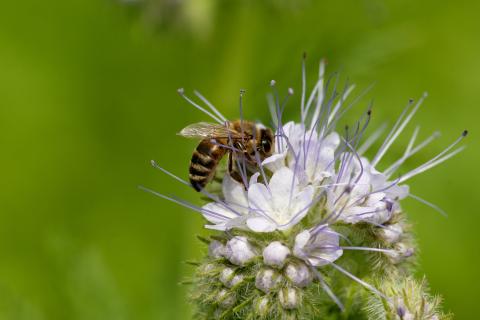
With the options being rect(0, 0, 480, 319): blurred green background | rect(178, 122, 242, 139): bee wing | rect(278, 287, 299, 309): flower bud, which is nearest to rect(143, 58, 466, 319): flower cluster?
rect(278, 287, 299, 309): flower bud

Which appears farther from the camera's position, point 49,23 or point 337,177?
point 49,23

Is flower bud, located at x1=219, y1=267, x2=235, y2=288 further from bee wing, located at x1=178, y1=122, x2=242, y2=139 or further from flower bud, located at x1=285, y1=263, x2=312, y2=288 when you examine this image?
bee wing, located at x1=178, y1=122, x2=242, y2=139

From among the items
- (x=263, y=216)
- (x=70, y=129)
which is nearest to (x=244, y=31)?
(x=70, y=129)

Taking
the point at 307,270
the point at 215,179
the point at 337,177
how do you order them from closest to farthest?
1. the point at 307,270
2. the point at 337,177
3. the point at 215,179

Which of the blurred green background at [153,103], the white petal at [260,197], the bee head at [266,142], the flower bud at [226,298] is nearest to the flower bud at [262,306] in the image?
the flower bud at [226,298]

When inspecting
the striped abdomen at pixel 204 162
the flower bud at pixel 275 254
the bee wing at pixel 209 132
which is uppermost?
the bee wing at pixel 209 132

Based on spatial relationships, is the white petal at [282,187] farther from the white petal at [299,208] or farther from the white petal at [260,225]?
the white petal at [260,225]

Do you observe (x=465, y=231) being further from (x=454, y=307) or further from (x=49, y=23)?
(x=49, y=23)
